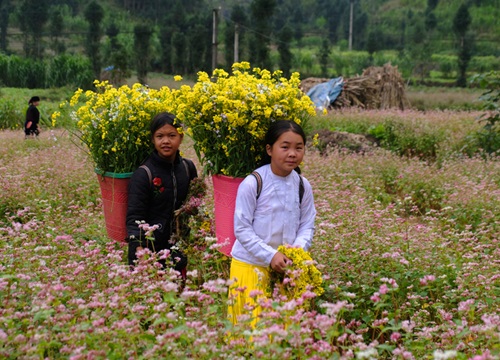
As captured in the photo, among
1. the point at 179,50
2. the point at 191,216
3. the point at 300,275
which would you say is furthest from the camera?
the point at 179,50

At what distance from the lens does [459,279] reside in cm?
356

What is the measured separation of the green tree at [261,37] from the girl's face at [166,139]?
31.7 m

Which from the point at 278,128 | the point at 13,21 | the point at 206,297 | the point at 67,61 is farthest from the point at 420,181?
the point at 13,21

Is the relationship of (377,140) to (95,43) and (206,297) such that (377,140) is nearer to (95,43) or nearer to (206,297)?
(206,297)

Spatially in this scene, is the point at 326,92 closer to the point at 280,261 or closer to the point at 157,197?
the point at 157,197

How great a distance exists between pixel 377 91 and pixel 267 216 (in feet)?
65.1

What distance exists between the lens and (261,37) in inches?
1407

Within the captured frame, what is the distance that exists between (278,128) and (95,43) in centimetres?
3733

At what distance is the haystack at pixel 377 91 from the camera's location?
72.3 ft

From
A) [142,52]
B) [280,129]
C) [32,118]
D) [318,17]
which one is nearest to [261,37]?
[142,52]

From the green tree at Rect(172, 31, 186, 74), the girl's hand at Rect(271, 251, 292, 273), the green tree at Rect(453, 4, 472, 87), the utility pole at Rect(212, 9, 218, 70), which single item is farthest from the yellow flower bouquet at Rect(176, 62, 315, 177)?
the green tree at Rect(172, 31, 186, 74)

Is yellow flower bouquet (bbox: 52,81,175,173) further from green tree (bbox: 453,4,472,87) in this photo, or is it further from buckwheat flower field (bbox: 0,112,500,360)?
green tree (bbox: 453,4,472,87)

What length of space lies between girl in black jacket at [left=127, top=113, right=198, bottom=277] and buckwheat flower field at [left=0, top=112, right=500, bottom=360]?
0.64 feet

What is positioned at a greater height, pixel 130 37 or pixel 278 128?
pixel 130 37
